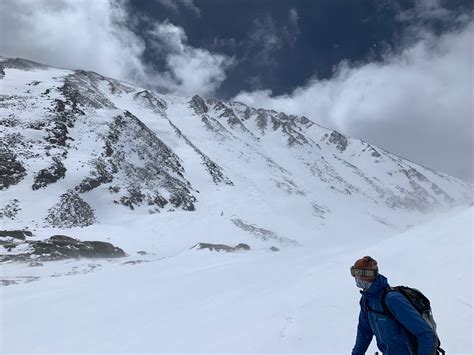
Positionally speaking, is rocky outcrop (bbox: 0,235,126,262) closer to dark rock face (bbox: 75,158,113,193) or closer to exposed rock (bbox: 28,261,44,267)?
exposed rock (bbox: 28,261,44,267)

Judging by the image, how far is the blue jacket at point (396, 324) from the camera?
351 centimetres

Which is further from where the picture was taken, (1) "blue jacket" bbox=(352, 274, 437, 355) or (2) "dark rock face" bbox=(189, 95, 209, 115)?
(2) "dark rock face" bbox=(189, 95, 209, 115)

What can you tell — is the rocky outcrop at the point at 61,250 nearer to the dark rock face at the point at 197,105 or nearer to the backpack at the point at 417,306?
the backpack at the point at 417,306

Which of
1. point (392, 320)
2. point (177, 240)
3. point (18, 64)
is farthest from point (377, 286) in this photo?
point (18, 64)

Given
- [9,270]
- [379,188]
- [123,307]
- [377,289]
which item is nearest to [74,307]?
[123,307]

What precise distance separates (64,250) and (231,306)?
2169 cm

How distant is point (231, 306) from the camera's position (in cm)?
1237

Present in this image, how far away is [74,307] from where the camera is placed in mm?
12828

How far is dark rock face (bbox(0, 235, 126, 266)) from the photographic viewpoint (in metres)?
27.8

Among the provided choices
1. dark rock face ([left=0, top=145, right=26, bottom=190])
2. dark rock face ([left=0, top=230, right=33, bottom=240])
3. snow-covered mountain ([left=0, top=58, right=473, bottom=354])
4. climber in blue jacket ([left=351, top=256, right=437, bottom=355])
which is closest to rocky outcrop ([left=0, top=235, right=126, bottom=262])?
snow-covered mountain ([left=0, top=58, right=473, bottom=354])

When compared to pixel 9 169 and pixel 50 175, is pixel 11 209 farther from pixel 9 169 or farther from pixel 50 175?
pixel 50 175

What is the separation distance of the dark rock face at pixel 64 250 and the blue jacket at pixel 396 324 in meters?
27.0

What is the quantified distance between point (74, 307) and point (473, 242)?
14.1 m

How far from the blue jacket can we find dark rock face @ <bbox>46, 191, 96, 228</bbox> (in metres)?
37.8
